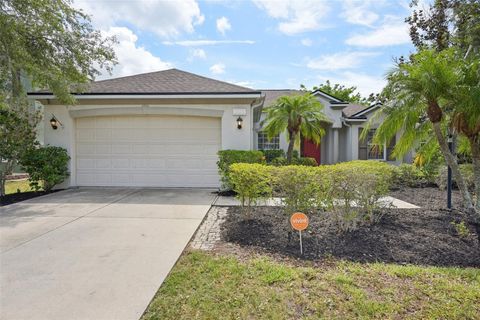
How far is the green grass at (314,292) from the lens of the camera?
98.7 inches

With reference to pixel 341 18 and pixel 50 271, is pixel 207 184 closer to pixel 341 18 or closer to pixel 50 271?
pixel 50 271

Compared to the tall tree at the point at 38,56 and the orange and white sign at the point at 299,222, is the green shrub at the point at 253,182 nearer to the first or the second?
the orange and white sign at the point at 299,222

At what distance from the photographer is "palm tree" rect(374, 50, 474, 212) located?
474cm

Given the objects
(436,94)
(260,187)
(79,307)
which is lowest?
(79,307)

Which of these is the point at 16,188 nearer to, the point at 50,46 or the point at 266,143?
the point at 50,46

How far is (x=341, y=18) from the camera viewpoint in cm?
820

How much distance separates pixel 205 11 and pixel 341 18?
14.3ft

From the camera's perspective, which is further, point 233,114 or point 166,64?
point 166,64

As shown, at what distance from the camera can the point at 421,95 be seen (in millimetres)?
5098

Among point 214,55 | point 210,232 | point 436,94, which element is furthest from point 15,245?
point 214,55

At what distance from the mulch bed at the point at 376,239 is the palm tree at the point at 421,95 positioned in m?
1.40

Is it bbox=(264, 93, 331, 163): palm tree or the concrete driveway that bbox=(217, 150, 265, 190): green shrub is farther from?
bbox=(264, 93, 331, 163): palm tree

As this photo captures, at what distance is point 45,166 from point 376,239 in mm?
9575

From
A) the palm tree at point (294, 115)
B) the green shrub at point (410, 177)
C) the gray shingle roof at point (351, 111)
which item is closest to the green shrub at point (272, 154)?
the palm tree at point (294, 115)
